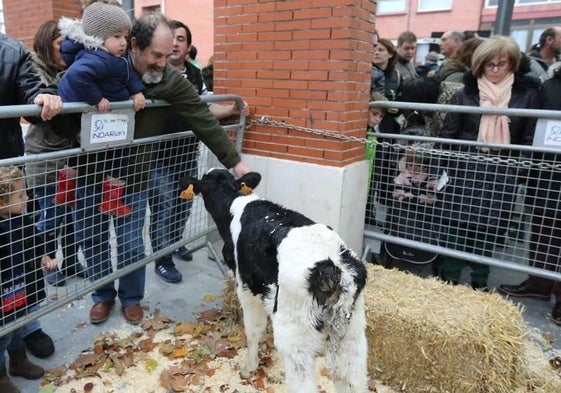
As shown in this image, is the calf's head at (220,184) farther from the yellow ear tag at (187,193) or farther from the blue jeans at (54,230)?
the blue jeans at (54,230)

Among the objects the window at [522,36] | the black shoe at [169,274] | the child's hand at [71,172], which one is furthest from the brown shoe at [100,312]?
the window at [522,36]

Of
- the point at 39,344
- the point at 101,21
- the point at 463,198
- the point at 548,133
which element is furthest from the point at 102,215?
the point at 548,133

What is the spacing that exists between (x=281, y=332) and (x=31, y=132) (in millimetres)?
2850

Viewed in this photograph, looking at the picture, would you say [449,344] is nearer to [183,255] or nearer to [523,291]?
[523,291]

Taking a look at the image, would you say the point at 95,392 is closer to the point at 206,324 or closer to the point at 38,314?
the point at 38,314

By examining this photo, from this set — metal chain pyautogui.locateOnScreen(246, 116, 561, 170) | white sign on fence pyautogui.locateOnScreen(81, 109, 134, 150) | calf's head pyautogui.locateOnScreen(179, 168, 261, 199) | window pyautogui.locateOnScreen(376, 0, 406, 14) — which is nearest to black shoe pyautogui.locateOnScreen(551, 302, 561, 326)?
metal chain pyautogui.locateOnScreen(246, 116, 561, 170)

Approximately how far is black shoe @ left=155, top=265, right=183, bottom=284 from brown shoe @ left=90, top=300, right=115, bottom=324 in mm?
711

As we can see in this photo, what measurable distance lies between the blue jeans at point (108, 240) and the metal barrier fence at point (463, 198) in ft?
6.84

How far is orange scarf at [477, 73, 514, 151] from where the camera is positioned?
3.67 meters

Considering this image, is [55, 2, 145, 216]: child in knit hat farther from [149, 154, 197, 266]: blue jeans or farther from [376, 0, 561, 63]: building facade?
[376, 0, 561, 63]: building facade

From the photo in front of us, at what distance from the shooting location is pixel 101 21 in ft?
8.63

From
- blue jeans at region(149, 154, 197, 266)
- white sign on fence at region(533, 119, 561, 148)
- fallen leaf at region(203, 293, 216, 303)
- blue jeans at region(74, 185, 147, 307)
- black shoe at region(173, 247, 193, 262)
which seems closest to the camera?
blue jeans at region(74, 185, 147, 307)

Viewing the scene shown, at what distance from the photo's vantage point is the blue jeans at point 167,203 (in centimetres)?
357

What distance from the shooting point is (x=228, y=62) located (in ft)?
14.0
